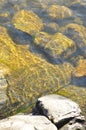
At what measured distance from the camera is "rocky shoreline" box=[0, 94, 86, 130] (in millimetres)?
12984

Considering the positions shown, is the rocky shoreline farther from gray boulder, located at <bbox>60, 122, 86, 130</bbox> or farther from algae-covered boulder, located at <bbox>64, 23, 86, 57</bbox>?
algae-covered boulder, located at <bbox>64, 23, 86, 57</bbox>

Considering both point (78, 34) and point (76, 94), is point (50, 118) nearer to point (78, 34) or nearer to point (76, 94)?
point (76, 94)

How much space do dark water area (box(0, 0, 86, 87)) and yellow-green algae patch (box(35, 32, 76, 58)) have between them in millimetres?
236

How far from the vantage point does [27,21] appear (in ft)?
76.9

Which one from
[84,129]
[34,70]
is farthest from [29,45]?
[84,129]

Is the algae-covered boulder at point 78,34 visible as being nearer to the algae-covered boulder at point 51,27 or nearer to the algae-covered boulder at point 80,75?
the algae-covered boulder at point 51,27

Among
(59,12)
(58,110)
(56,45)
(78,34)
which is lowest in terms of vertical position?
(78,34)

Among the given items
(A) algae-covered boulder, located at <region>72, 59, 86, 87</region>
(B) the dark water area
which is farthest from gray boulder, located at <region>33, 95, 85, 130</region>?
(B) the dark water area

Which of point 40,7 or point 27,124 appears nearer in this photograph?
point 27,124

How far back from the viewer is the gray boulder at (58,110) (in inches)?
560

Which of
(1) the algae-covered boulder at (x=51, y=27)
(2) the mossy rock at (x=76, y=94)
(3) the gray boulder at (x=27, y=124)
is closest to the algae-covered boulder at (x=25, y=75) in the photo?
(2) the mossy rock at (x=76, y=94)

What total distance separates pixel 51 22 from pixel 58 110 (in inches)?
451

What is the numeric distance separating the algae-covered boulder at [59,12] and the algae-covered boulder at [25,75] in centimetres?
666

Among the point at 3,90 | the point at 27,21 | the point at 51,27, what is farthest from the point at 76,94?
the point at 27,21
